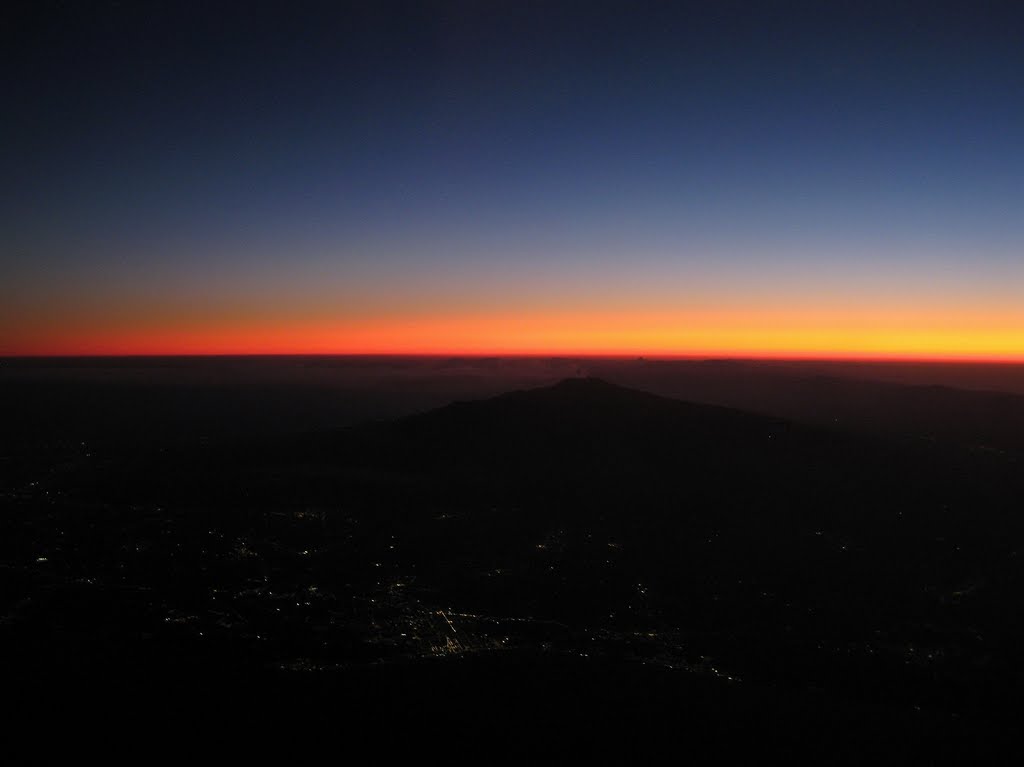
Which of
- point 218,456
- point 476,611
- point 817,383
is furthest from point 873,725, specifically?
point 817,383

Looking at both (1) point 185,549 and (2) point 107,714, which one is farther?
(1) point 185,549

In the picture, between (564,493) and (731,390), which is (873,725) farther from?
(731,390)

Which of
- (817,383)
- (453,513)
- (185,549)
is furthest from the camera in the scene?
(817,383)

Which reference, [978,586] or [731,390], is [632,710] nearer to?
[978,586]

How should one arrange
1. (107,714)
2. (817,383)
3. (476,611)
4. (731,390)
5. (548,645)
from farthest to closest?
(817,383)
(731,390)
(476,611)
(548,645)
(107,714)

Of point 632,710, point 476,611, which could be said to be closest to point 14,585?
point 476,611

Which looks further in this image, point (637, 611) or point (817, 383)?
point (817, 383)
